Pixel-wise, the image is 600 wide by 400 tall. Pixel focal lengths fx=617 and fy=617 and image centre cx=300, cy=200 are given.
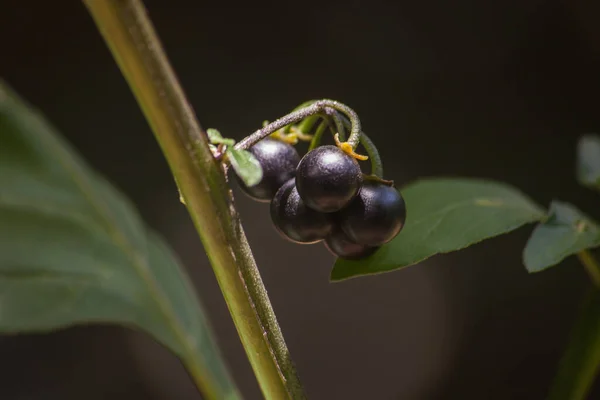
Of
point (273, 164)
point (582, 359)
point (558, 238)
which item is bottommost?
point (582, 359)

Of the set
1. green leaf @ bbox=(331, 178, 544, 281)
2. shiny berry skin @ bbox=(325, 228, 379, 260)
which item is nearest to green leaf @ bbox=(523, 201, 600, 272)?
green leaf @ bbox=(331, 178, 544, 281)

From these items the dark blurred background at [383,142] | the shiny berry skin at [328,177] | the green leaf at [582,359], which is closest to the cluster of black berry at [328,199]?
the shiny berry skin at [328,177]

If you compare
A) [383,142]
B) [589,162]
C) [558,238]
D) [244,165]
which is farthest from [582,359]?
[383,142]

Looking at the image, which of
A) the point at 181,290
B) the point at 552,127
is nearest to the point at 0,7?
the point at 181,290

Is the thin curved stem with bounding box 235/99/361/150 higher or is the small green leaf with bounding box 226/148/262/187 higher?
the thin curved stem with bounding box 235/99/361/150

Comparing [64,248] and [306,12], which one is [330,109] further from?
[306,12]

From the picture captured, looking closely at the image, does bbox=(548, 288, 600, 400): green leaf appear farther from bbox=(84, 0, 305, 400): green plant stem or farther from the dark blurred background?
the dark blurred background

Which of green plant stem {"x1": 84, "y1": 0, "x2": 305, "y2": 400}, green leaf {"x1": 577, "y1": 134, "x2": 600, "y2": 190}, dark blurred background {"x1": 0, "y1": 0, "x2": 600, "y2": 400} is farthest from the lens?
dark blurred background {"x1": 0, "y1": 0, "x2": 600, "y2": 400}

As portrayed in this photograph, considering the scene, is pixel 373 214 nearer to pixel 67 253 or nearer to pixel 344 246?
pixel 344 246
